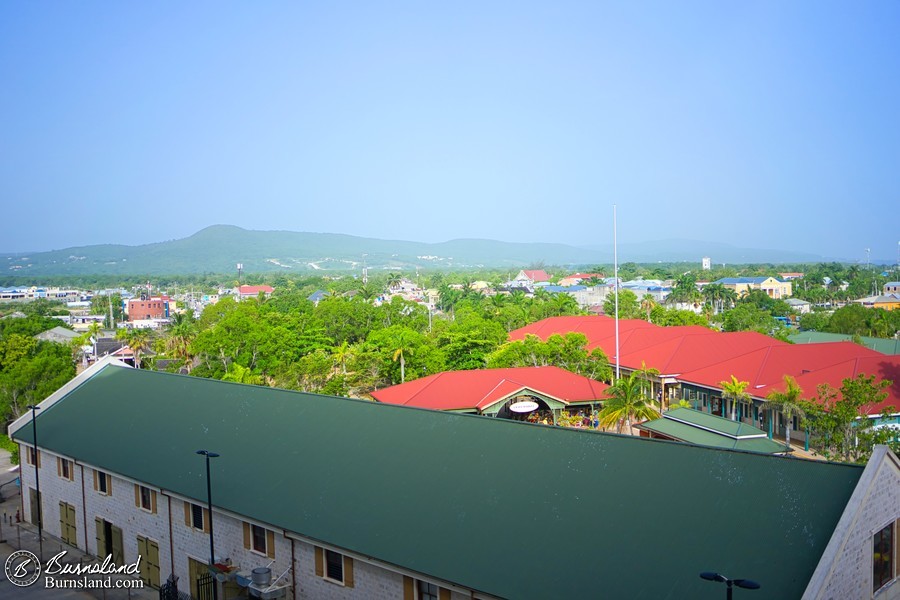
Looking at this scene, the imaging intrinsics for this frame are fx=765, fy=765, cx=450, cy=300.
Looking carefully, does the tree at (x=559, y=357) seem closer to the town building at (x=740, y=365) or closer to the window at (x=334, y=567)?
the town building at (x=740, y=365)

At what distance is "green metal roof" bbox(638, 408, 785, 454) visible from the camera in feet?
99.3

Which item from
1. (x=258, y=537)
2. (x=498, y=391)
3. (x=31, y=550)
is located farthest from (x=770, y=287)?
(x=258, y=537)

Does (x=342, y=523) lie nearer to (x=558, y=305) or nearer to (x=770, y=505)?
(x=770, y=505)

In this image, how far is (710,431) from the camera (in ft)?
105

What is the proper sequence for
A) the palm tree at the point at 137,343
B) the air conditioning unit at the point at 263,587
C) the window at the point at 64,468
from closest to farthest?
the air conditioning unit at the point at 263,587 → the window at the point at 64,468 → the palm tree at the point at 137,343

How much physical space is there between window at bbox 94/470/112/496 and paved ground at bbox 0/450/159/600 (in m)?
2.39

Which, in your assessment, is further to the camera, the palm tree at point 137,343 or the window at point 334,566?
the palm tree at point 137,343

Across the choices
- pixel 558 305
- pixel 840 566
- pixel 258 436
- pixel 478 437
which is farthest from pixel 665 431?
pixel 558 305

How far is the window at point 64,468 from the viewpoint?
28.6 metres

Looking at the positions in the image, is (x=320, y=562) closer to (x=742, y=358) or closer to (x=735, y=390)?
(x=735, y=390)

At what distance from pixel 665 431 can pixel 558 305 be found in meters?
64.5

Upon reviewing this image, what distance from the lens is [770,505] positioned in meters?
14.5

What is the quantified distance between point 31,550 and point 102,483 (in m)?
4.46

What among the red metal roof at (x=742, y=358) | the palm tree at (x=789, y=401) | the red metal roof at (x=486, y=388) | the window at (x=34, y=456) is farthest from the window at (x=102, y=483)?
the red metal roof at (x=742, y=358)
